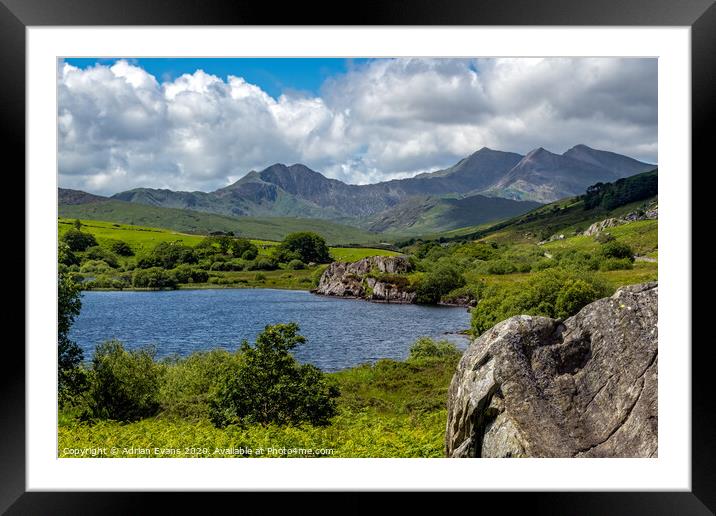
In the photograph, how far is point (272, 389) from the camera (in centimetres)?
631

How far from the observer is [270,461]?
Result: 16.2 ft

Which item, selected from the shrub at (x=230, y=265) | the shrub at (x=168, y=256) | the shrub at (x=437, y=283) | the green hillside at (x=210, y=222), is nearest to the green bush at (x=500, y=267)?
the shrub at (x=437, y=283)

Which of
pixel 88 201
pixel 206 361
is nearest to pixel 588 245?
pixel 206 361

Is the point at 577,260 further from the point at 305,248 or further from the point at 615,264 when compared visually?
the point at 305,248

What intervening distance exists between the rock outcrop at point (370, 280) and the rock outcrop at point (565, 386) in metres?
3.24

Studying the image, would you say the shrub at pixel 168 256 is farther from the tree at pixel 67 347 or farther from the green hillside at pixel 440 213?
the green hillside at pixel 440 213

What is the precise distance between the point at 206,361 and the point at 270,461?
2.71 metres

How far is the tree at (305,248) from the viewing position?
8344mm

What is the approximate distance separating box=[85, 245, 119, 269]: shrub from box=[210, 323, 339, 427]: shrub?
2.93 m

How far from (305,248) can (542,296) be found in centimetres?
368

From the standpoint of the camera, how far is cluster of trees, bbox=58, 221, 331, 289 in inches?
306

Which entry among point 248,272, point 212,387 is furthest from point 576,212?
point 212,387

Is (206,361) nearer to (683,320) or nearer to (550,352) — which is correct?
(550,352)
